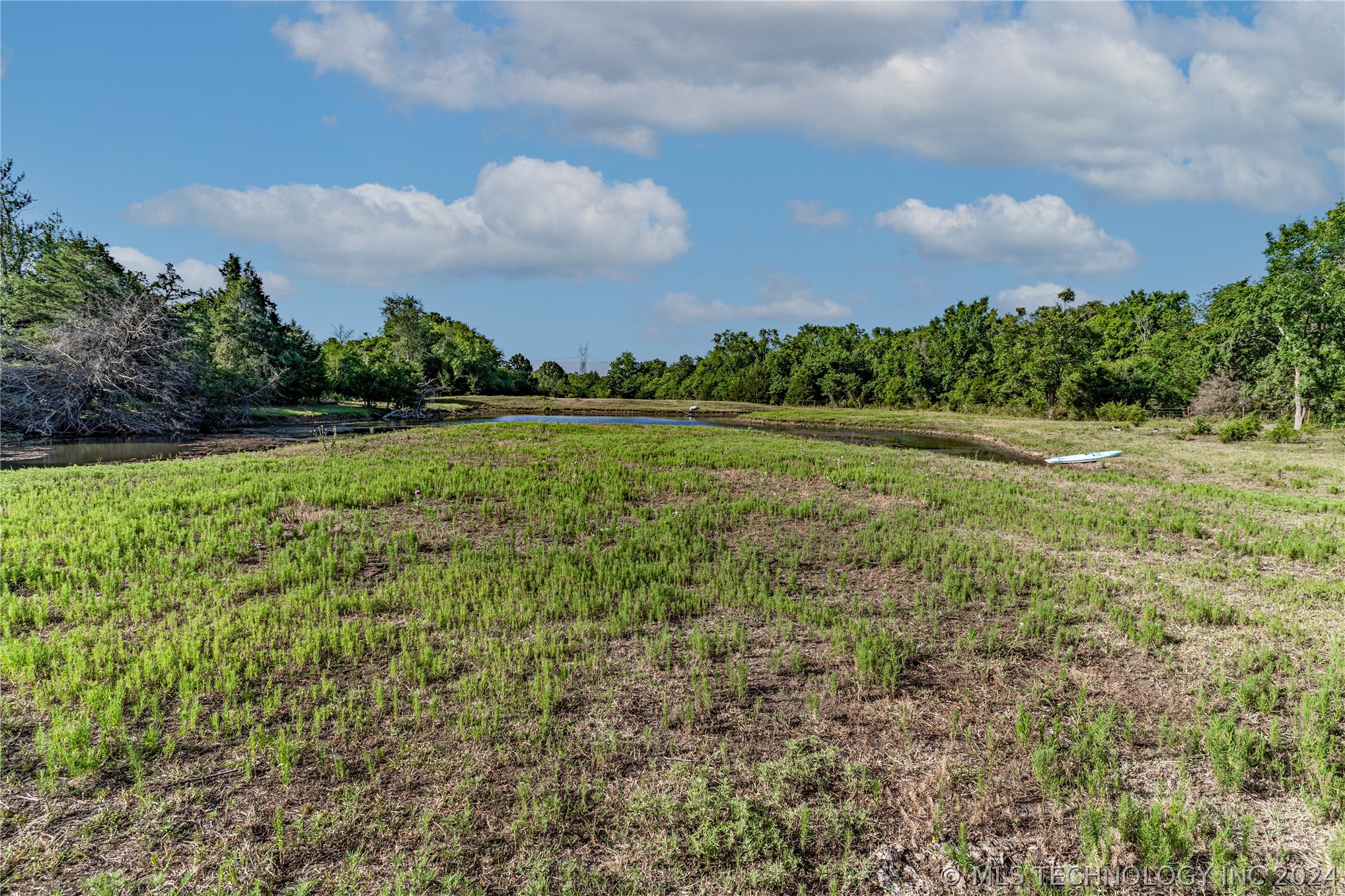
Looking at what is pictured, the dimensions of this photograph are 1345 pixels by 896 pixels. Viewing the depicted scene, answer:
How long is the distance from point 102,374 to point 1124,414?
232ft

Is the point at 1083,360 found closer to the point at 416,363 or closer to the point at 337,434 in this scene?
the point at 337,434

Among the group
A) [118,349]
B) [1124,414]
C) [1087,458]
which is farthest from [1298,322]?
[118,349]

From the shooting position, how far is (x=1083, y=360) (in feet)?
194

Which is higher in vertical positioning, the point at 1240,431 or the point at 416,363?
the point at 416,363

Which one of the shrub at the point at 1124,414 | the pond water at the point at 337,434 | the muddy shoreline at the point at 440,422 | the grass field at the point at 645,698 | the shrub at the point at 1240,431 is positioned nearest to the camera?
the grass field at the point at 645,698

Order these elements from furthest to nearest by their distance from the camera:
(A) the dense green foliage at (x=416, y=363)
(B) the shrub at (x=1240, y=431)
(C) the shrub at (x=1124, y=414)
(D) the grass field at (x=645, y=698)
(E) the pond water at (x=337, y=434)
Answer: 1. (A) the dense green foliage at (x=416, y=363)
2. (C) the shrub at (x=1124, y=414)
3. (B) the shrub at (x=1240, y=431)
4. (E) the pond water at (x=337, y=434)
5. (D) the grass field at (x=645, y=698)

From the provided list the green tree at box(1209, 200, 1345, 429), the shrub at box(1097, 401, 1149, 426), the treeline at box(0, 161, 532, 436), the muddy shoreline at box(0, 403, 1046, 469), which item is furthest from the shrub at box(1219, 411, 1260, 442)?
the treeline at box(0, 161, 532, 436)

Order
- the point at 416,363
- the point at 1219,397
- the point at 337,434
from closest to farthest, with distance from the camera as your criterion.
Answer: the point at 337,434 < the point at 1219,397 < the point at 416,363

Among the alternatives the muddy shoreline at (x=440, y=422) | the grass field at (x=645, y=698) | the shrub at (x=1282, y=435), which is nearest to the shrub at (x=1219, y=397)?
the shrub at (x=1282, y=435)

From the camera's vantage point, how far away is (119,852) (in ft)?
14.4

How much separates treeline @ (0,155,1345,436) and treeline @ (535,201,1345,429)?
170 millimetres

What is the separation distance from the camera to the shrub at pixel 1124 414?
4762 centimetres

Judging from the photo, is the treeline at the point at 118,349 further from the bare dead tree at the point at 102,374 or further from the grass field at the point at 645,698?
the grass field at the point at 645,698

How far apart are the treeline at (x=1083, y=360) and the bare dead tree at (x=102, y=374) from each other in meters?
65.8
